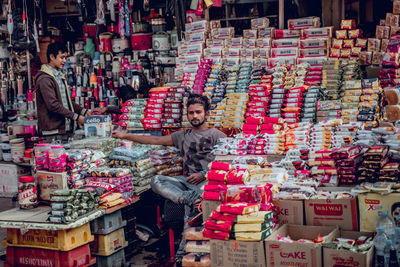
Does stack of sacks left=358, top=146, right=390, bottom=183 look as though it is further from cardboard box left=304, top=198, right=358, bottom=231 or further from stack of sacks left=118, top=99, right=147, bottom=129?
stack of sacks left=118, top=99, right=147, bottom=129

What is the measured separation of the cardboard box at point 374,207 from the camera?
3.75m

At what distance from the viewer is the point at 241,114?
22.7ft

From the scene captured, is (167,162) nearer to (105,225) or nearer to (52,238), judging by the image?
(105,225)

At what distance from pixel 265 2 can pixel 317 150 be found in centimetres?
557

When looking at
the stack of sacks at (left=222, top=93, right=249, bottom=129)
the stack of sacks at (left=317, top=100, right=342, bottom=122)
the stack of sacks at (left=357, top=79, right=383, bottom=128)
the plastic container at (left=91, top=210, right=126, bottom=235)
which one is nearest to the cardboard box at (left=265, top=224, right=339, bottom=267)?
the plastic container at (left=91, top=210, right=126, bottom=235)

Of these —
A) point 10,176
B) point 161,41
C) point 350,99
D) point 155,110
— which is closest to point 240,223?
point 350,99

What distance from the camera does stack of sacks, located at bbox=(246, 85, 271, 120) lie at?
6914 mm

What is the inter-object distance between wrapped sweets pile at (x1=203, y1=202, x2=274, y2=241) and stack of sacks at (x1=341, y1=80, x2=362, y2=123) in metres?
2.80

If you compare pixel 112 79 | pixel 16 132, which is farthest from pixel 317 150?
pixel 112 79

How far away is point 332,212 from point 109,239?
2.29 m

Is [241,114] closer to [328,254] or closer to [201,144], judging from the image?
[201,144]

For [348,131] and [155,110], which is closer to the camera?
[348,131]

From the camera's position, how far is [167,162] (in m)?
6.55

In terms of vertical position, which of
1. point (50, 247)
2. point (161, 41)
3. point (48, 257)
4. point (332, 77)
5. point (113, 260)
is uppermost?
point (161, 41)
